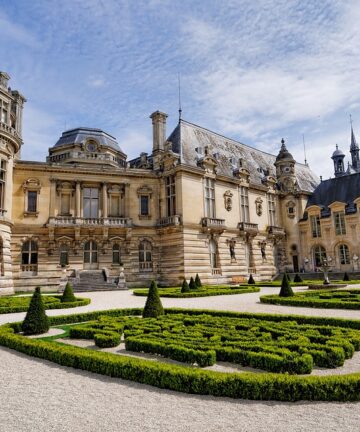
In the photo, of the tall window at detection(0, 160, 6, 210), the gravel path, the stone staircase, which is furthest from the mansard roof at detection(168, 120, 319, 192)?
the gravel path

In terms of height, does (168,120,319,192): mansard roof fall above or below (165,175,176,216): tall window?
above

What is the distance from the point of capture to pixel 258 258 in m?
45.4

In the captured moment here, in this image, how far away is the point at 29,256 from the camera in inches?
1382

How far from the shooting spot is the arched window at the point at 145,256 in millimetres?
38719

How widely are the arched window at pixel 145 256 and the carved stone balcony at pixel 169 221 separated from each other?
238 cm

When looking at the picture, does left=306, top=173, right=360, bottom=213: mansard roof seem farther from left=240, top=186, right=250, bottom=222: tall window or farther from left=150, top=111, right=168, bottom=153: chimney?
left=150, top=111, right=168, bottom=153: chimney

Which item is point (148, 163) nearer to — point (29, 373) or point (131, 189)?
point (131, 189)

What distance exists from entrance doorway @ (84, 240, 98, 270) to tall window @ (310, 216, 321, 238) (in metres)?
28.5

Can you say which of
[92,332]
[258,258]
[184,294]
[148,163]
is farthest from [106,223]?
[92,332]

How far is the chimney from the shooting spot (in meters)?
41.3

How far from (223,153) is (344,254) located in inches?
759

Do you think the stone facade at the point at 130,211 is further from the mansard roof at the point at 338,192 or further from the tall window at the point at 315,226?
the mansard roof at the point at 338,192

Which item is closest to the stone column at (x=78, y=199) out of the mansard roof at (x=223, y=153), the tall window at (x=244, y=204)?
the mansard roof at (x=223, y=153)

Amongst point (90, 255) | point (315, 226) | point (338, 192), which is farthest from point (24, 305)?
point (338, 192)
